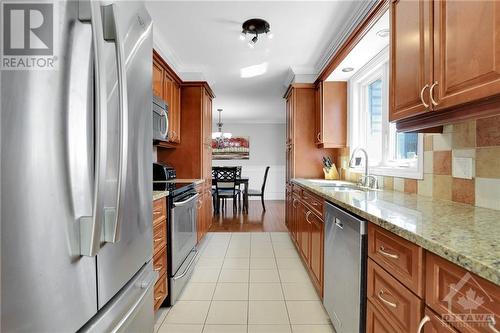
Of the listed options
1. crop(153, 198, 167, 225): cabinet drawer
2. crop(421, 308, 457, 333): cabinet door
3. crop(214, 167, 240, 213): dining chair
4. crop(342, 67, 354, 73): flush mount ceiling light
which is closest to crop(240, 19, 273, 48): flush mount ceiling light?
crop(342, 67, 354, 73): flush mount ceiling light

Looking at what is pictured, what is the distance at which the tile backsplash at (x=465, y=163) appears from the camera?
121 centimetres

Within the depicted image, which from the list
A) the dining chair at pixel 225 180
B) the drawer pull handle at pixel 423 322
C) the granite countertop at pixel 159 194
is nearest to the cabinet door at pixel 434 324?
the drawer pull handle at pixel 423 322

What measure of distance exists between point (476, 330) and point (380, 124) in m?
2.39

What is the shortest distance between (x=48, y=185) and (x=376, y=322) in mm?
1307

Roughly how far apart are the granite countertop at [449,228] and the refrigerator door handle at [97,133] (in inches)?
36.8

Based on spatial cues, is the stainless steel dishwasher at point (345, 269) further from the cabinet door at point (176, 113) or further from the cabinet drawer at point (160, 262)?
the cabinet door at point (176, 113)

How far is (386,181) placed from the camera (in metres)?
2.25

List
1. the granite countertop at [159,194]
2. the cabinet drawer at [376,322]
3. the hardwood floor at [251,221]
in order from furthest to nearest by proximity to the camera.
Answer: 1. the hardwood floor at [251,221]
2. the granite countertop at [159,194]
3. the cabinet drawer at [376,322]

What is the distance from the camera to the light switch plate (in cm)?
134

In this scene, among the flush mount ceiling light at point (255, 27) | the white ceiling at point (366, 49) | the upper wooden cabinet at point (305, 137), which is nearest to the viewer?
the white ceiling at point (366, 49)

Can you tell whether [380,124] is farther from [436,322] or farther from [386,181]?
[436,322]

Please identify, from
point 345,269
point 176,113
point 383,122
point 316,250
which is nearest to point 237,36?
point 176,113

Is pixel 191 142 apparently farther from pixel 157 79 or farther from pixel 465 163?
pixel 465 163

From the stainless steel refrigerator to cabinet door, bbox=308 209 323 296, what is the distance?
1488 millimetres
